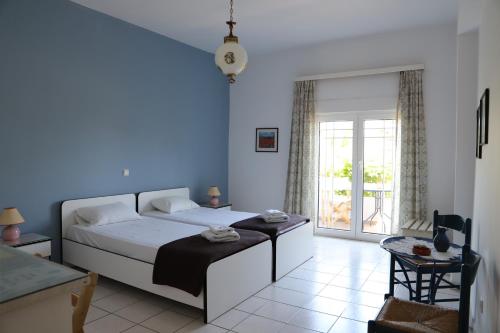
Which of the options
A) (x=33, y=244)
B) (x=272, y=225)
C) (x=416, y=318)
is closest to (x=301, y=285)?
(x=272, y=225)

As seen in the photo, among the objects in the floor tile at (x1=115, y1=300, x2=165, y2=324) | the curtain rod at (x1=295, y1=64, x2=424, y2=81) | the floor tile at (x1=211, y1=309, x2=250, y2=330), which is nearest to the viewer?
the floor tile at (x1=211, y1=309, x2=250, y2=330)

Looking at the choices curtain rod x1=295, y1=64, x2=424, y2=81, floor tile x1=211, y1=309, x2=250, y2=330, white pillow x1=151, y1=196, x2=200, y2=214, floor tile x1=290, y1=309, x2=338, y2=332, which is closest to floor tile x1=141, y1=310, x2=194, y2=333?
floor tile x1=211, y1=309, x2=250, y2=330

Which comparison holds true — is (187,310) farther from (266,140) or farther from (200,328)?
(266,140)

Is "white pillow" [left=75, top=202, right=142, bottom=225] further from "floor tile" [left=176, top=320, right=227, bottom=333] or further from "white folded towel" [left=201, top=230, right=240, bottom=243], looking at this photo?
"floor tile" [left=176, top=320, right=227, bottom=333]

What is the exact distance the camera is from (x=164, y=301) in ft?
10.7

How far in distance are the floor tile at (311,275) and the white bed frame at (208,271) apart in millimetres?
440

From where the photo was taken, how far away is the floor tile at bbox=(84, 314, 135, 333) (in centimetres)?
273

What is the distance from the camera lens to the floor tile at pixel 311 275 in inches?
151

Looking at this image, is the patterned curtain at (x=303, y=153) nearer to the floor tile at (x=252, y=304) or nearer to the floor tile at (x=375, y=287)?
the floor tile at (x=375, y=287)

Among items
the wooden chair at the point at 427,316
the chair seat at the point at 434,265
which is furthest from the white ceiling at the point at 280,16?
the wooden chair at the point at 427,316

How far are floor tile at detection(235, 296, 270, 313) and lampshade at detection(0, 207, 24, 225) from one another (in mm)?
2227

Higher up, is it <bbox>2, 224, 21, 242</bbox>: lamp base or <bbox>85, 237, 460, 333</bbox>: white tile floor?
<bbox>2, 224, 21, 242</bbox>: lamp base

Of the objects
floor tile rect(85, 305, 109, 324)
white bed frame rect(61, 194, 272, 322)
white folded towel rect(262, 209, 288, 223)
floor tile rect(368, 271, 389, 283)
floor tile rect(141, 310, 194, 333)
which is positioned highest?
white folded towel rect(262, 209, 288, 223)

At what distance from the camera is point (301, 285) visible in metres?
3.66
